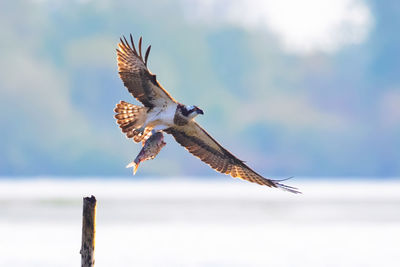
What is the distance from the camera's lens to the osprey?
10.7 m

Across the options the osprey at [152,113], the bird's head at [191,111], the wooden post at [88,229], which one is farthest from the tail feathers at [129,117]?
the wooden post at [88,229]

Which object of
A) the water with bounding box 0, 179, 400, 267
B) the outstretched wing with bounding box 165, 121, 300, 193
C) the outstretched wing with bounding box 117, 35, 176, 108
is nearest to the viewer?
the outstretched wing with bounding box 117, 35, 176, 108

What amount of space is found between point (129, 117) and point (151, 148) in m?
0.51

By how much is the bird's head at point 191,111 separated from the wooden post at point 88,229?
5.38ft

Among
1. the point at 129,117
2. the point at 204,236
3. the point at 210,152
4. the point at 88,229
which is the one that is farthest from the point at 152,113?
the point at 204,236

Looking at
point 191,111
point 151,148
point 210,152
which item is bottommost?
point 151,148

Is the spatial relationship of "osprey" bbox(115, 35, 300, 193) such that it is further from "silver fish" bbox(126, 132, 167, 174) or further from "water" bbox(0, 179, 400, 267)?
"water" bbox(0, 179, 400, 267)

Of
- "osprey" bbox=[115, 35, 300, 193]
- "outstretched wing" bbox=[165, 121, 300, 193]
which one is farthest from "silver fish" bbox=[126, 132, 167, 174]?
"outstretched wing" bbox=[165, 121, 300, 193]

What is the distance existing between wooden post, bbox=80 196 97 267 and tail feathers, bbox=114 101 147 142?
1.06 meters

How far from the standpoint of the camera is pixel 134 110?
36.4ft

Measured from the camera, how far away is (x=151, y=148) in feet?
36.4

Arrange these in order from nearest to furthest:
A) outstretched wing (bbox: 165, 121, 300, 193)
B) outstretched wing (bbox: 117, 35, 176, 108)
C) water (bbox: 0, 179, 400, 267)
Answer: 1. outstretched wing (bbox: 117, 35, 176, 108)
2. outstretched wing (bbox: 165, 121, 300, 193)
3. water (bbox: 0, 179, 400, 267)

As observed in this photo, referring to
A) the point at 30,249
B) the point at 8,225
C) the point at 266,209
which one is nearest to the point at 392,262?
the point at 30,249

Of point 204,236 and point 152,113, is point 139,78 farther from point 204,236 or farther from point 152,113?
point 204,236
